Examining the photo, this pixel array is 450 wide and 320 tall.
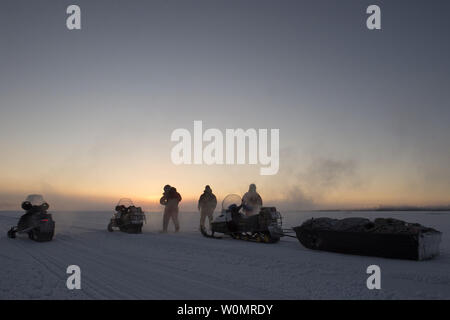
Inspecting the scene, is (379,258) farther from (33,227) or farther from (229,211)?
(33,227)

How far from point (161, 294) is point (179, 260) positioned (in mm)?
2500

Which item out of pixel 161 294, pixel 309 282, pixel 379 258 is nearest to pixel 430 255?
pixel 379 258

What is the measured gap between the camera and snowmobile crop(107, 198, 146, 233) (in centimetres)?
1330

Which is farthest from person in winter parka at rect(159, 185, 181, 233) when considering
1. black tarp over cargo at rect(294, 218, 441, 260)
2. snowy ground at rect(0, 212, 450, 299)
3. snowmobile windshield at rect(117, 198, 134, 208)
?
black tarp over cargo at rect(294, 218, 441, 260)

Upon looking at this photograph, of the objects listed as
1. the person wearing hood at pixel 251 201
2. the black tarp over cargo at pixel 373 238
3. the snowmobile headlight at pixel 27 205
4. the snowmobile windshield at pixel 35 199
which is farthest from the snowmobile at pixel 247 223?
the snowmobile headlight at pixel 27 205

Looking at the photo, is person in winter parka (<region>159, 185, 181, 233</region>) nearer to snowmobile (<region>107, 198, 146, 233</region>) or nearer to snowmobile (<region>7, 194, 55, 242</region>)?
snowmobile (<region>107, 198, 146, 233</region>)

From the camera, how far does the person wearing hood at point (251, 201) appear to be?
11258 mm

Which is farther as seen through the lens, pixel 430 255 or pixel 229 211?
pixel 229 211

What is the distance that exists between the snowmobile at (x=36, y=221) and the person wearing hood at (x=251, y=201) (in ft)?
21.6

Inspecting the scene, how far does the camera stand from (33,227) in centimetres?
994

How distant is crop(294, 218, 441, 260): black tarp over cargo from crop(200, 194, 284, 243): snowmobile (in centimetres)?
151

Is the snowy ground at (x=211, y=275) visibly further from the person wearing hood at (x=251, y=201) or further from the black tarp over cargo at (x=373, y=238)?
the person wearing hood at (x=251, y=201)
